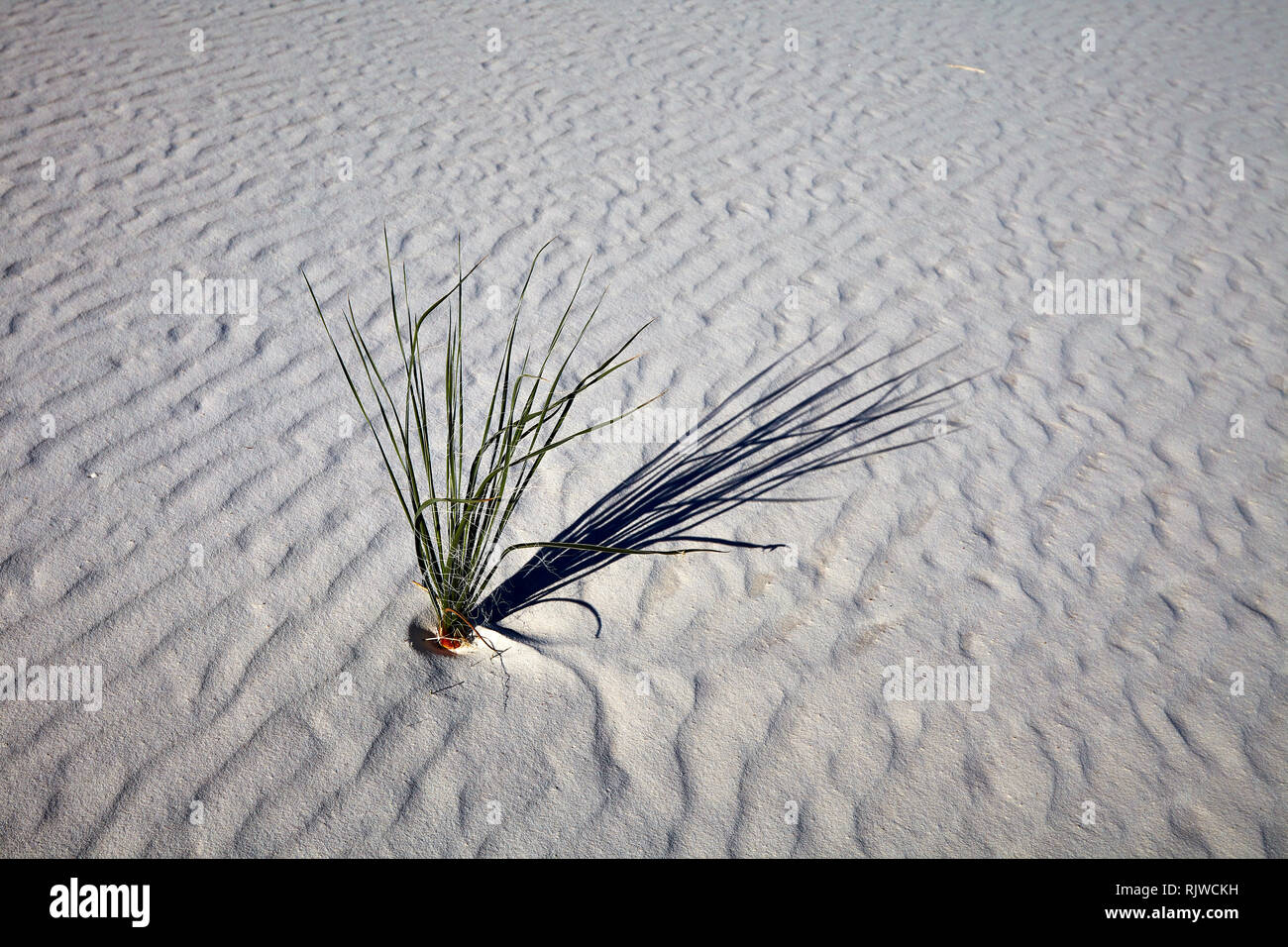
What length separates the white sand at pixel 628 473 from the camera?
215 cm

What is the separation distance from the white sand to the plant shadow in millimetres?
75

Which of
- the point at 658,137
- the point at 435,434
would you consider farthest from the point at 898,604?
the point at 658,137

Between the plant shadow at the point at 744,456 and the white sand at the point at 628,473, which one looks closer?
the white sand at the point at 628,473

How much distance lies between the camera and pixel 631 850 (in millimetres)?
2045

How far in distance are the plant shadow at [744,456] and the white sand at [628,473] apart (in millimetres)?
75

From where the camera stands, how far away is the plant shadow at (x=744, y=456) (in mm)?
2713

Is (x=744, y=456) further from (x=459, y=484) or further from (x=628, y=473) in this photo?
(x=459, y=484)

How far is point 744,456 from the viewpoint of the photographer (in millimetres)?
3184

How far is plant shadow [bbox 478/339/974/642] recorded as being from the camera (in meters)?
2.71

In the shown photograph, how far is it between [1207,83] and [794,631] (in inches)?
279

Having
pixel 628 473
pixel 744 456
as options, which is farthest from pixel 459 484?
pixel 744 456

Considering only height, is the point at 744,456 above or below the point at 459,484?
above

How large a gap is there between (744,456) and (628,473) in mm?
448

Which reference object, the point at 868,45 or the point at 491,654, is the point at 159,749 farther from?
the point at 868,45
